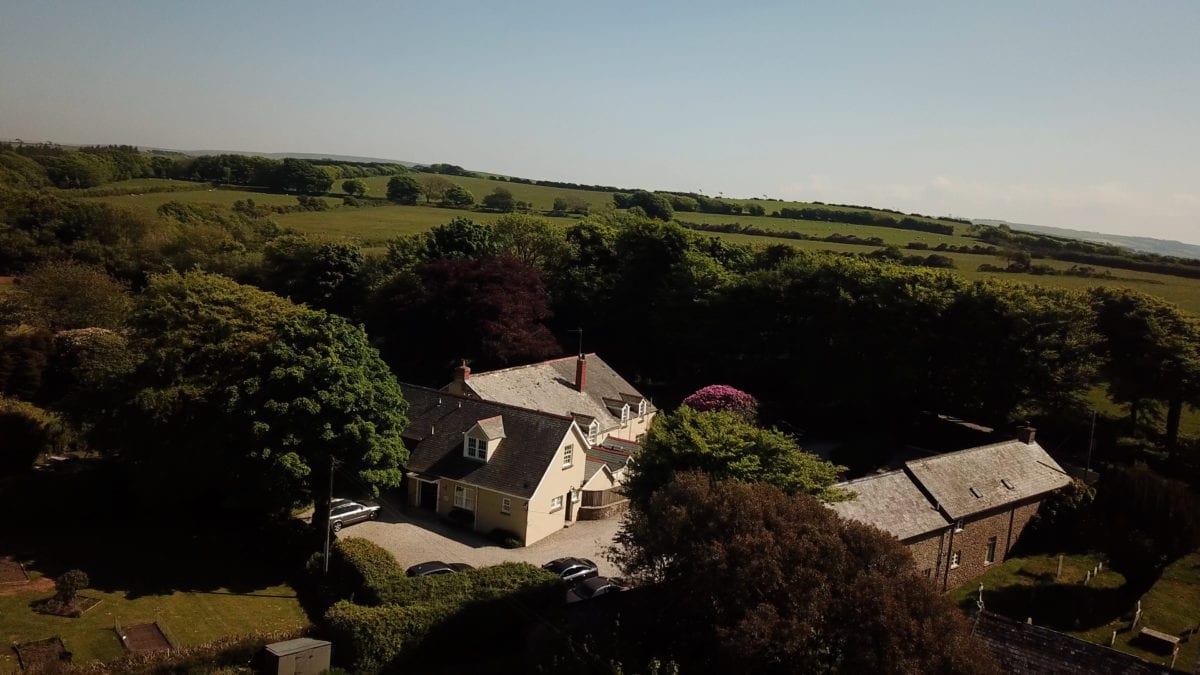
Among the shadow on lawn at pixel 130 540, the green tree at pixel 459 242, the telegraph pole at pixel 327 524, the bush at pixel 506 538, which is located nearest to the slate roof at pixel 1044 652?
the bush at pixel 506 538

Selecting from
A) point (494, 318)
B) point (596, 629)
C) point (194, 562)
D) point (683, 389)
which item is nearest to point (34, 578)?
point (194, 562)

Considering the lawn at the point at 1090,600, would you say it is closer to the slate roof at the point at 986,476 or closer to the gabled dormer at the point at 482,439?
the slate roof at the point at 986,476

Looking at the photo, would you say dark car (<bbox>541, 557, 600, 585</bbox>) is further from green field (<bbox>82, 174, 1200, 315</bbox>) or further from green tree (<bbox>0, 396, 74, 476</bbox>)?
green field (<bbox>82, 174, 1200, 315</bbox>)

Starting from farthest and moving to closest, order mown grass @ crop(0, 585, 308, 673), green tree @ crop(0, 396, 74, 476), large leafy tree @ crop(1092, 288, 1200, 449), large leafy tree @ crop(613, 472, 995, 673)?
large leafy tree @ crop(1092, 288, 1200, 449) < green tree @ crop(0, 396, 74, 476) < mown grass @ crop(0, 585, 308, 673) < large leafy tree @ crop(613, 472, 995, 673)

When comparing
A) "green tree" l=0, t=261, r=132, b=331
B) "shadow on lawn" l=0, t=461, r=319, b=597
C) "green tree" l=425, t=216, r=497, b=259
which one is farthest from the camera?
"green tree" l=425, t=216, r=497, b=259

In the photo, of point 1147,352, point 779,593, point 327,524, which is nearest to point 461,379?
point 327,524

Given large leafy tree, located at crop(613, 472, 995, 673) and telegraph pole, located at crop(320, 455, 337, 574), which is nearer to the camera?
large leafy tree, located at crop(613, 472, 995, 673)

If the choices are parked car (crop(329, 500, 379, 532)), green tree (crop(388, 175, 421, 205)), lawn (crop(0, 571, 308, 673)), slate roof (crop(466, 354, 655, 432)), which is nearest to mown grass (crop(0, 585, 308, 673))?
lawn (crop(0, 571, 308, 673))
